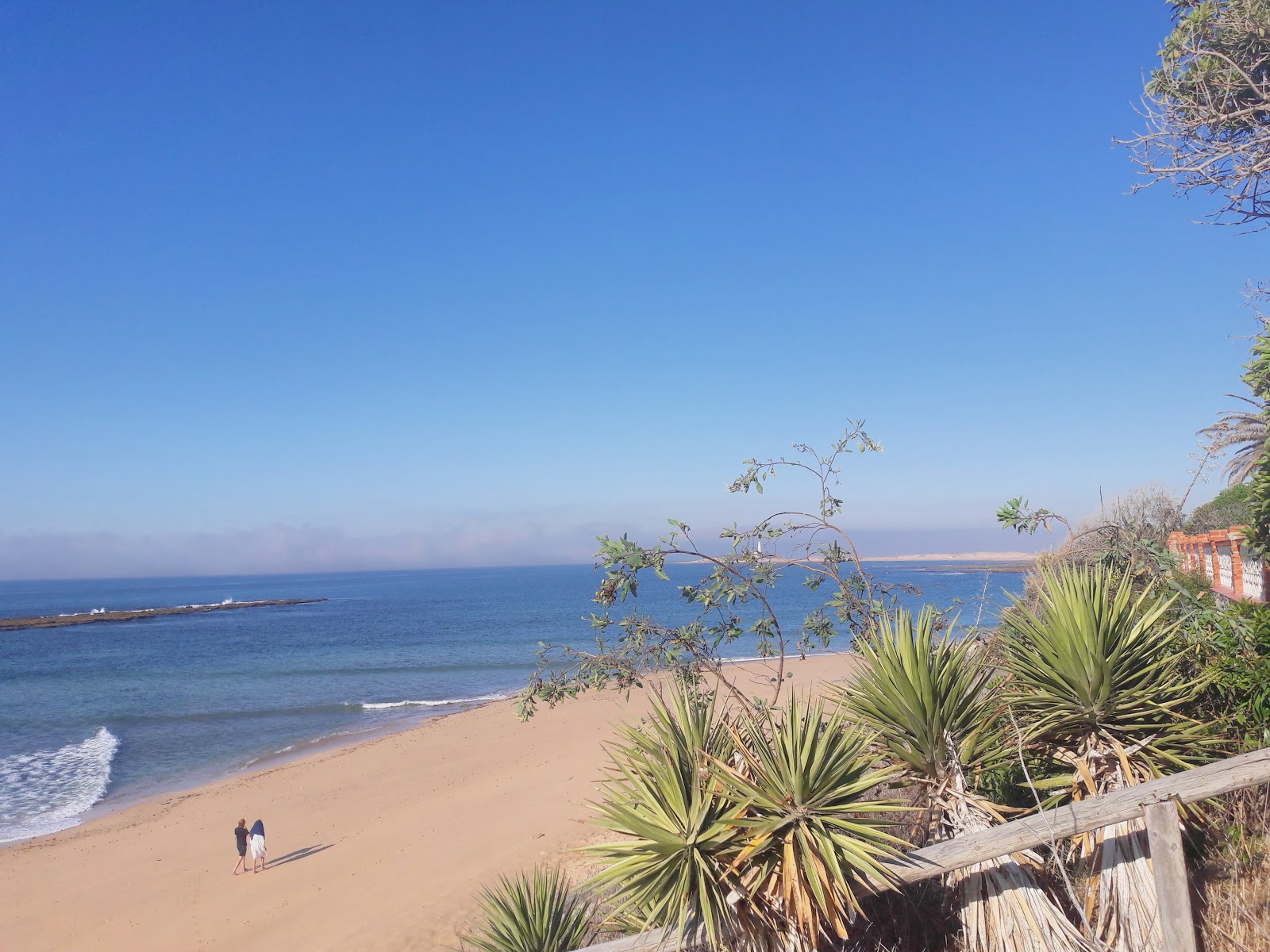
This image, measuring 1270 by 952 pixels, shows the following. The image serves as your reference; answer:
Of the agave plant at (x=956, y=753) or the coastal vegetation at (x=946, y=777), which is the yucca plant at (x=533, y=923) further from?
the agave plant at (x=956, y=753)

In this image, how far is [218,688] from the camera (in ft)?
122

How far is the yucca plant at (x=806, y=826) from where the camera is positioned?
3.86 m

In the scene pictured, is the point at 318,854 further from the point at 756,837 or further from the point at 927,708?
the point at 927,708

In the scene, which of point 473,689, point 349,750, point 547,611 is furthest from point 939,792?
point 547,611

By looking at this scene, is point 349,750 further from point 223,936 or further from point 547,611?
point 547,611

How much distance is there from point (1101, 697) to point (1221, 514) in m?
31.0

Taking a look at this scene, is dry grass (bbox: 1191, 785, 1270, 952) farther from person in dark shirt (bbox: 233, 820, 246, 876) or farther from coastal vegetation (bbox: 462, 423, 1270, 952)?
person in dark shirt (bbox: 233, 820, 246, 876)

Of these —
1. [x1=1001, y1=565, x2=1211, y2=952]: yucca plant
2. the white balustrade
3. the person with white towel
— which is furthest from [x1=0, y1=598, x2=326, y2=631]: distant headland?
[x1=1001, y1=565, x2=1211, y2=952]: yucca plant

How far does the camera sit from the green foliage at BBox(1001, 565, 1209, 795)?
188 inches

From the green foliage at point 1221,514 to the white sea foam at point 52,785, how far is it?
32361 mm

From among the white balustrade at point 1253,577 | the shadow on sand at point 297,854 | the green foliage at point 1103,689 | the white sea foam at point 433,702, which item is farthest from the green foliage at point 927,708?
the white sea foam at point 433,702

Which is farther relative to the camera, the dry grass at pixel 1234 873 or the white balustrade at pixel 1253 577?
the white balustrade at pixel 1253 577

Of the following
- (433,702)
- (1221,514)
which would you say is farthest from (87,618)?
(1221,514)

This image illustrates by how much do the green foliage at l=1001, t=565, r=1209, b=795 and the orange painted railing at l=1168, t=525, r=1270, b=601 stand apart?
9363 mm
